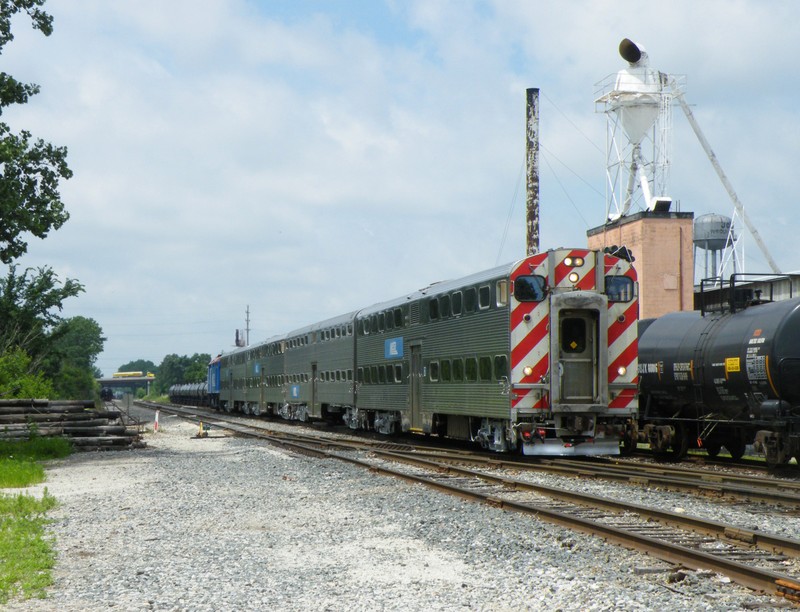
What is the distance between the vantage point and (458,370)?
2055cm

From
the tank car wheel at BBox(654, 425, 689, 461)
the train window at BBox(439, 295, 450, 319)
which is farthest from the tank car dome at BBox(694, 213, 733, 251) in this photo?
the train window at BBox(439, 295, 450, 319)

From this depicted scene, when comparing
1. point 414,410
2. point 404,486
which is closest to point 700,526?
point 404,486

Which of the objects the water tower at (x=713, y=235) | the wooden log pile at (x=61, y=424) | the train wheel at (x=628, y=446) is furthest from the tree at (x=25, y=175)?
the water tower at (x=713, y=235)

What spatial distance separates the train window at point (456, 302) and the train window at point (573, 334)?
9.56ft

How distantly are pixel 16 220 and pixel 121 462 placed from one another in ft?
19.9

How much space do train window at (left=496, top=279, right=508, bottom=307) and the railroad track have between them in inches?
135

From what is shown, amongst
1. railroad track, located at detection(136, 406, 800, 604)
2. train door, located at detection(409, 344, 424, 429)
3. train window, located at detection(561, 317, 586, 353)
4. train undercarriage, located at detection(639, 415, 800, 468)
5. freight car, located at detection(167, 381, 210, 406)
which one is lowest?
freight car, located at detection(167, 381, 210, 406)

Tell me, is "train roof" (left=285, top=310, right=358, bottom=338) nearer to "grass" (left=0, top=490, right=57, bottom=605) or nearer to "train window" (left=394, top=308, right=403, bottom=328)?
"train window" (left=394, top=308, right=403, bottom=328)

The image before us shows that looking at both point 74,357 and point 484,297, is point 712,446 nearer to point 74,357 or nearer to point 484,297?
point 484,297

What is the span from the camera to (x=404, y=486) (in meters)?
14.8

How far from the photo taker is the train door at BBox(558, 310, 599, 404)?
58.7 ft

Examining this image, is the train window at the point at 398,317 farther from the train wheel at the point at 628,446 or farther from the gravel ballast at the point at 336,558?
the gravel ballast at the point at 336,558

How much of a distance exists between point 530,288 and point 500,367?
1.60m

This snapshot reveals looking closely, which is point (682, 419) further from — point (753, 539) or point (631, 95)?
point (631, 95)
